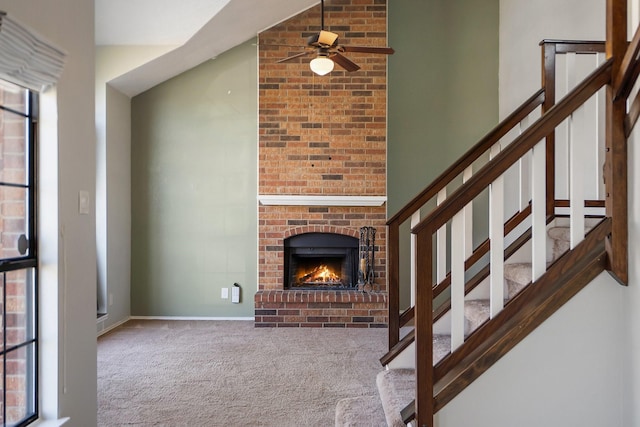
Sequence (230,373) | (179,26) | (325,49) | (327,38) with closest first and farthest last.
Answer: (327,38) → (325,49) → (230,373) → (179,26)

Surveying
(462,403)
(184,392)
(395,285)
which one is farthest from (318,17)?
(462,403)

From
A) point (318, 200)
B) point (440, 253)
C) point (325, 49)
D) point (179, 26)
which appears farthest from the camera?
point (318, 200)

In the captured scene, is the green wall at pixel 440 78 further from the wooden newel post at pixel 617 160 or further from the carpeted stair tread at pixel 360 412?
the wooden newel post at pixel 617 160

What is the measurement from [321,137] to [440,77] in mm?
1571

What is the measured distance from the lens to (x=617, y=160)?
188 cm

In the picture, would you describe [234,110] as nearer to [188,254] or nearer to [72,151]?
[188,254]

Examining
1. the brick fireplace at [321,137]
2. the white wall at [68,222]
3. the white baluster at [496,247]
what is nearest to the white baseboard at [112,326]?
the brick fireplace at [321,137]

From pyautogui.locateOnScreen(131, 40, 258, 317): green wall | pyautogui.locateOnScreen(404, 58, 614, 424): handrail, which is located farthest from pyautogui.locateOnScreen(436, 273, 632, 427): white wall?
pyautogui.locateOnScreen(131, 40, 258, 317): green wall

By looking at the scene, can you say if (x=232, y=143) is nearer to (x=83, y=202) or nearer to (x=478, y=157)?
(x=83, y=202)

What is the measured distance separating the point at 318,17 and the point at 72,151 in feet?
11.7

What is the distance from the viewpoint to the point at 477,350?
1.91 m

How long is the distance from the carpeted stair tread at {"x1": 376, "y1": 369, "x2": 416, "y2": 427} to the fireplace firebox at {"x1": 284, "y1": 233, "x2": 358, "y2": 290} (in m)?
2.41

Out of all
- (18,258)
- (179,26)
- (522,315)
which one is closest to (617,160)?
(522,315)

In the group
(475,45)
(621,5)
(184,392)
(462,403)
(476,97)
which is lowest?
(184,392)
